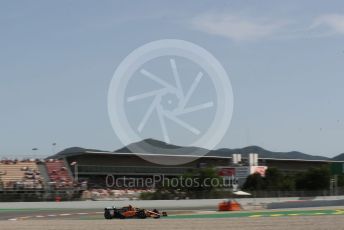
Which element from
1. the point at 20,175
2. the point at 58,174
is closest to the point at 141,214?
the point at 20,175

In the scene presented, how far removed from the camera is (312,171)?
218 ft

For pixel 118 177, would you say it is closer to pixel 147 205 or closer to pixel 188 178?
pixel 188 178

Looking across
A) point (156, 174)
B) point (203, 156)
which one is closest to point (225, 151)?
point (203, 156)

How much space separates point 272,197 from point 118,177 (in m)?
22.5

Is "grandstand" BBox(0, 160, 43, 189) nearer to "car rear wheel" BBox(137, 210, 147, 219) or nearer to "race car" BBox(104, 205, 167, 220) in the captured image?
"race car" BBox(104, 205, 167, 220)

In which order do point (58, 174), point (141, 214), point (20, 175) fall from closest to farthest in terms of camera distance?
1. point (141, 214)
2. point (20, 175)
3. point (58, 174)

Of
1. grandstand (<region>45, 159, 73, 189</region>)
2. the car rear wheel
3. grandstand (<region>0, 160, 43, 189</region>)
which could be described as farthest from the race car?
grandstand (<region>45, 159, 73, 189</region>)

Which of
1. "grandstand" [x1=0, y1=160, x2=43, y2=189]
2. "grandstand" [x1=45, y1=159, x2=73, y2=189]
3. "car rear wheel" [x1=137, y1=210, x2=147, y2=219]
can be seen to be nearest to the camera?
"car rear wheel" [x1=137, y1=210, x2=147, y2=219]

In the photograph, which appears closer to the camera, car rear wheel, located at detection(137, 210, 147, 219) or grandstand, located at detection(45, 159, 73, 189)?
car rear wheel, located at detection(137, 210, 147, 219)

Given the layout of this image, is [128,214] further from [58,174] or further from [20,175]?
[58,174]

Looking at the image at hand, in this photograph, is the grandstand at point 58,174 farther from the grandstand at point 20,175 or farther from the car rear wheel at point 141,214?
the car rear wheel at point 141,214

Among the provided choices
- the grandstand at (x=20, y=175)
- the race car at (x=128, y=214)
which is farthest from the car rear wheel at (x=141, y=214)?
the grandstand at (x=20, y=175)

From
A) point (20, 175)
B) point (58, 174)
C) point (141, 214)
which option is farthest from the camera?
point (58, 174)

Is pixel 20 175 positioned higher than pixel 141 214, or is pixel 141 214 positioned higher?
pixel 20 175
